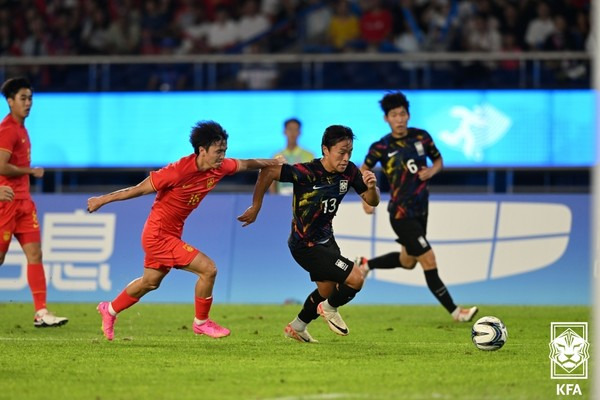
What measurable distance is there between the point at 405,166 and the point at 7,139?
14.9 feet

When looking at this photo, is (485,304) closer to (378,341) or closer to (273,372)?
(378,341)

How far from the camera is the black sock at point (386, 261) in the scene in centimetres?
1455

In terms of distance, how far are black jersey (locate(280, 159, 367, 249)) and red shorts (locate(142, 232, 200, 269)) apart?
3.39ft

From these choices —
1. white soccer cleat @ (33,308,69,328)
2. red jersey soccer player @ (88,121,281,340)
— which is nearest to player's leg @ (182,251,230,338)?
red jersey soccer player @ (88,121,281,340)

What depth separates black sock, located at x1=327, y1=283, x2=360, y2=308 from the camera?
10.8 metres

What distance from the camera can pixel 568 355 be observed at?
9.27 m

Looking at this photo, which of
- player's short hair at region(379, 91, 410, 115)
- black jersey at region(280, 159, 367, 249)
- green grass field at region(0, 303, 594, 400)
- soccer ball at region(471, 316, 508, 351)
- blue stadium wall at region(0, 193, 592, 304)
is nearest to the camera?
green grass field at region(0, 303, 594, 400)

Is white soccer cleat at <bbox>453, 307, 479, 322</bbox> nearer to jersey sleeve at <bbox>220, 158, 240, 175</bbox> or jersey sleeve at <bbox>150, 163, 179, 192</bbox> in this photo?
jersey sleeve at <bbox>220, 158, 240, 175</bbox>

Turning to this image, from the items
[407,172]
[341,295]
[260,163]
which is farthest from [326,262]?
[407,172]

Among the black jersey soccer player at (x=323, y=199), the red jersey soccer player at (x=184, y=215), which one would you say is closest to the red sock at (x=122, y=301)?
Result: the red jersey soccer player at (x=184, y=215)

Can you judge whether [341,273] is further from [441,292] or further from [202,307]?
[441,292]

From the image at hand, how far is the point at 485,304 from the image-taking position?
16.0m

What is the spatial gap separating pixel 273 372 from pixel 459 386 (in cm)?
151

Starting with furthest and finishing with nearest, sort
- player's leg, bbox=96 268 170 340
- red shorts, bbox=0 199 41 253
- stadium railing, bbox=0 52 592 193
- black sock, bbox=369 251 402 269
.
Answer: stadium railing, bbox=0 52 592 193, black sock, bbox=369 251 402 269, red shorts, bbox=0 199 41 253, player's leg, bbox=96 268 170 340
